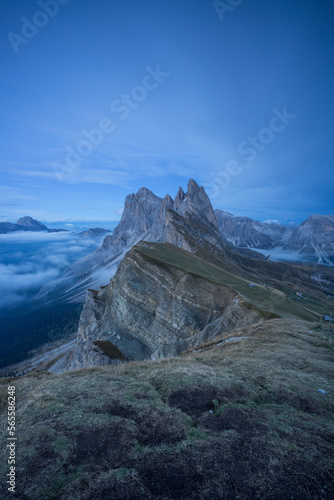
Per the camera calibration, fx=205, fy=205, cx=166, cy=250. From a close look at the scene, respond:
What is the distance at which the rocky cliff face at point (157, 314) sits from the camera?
38.0 metres

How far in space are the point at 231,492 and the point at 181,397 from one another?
559cm

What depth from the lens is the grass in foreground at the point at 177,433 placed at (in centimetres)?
605

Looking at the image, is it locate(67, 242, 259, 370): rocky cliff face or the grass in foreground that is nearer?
the grass in foreground

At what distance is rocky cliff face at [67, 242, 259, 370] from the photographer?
38.0 meters

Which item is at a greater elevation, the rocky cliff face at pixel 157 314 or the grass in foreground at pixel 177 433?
the grass in foreground at pixel 177 433

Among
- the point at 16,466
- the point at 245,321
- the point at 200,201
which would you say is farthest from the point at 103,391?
the point at 200,201

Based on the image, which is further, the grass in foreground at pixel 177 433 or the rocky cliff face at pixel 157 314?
the rocky cliff face at pixel 157 314

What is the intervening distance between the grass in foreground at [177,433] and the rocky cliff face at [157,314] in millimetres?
21858

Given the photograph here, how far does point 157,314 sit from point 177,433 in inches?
1503

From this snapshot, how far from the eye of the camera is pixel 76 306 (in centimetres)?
19988

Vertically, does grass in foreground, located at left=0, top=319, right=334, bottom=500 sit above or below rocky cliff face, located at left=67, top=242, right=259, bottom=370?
above

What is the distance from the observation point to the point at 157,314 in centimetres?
4597

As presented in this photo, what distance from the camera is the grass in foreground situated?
19.8 feet

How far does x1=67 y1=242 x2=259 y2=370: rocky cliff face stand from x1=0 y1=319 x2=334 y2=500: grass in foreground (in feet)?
71.7
